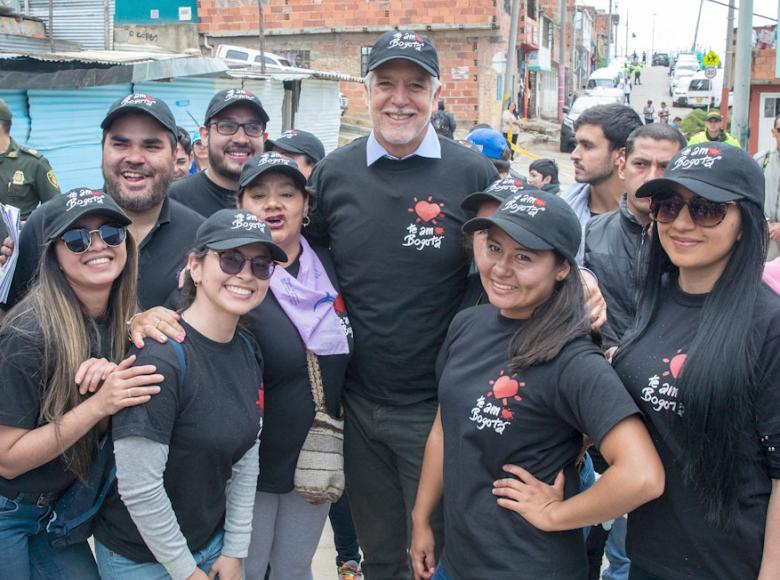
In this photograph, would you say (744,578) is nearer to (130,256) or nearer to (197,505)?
(197,505)

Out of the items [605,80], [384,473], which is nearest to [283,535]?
[384,473]

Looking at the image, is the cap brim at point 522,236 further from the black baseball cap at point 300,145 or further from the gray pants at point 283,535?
the black baseball cap at point 300,145

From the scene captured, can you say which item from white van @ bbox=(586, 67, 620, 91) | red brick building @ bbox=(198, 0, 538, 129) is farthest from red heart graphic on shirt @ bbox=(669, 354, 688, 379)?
white van @ bbox=(586, 67, 620, 91)

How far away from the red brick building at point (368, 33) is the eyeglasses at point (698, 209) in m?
25.4

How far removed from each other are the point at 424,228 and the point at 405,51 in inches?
29.9

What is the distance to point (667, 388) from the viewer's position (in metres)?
2.29

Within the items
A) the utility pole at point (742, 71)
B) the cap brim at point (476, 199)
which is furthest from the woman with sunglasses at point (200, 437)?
the utility pole at point (742, 71)

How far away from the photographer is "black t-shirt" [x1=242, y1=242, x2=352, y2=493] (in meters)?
3.08

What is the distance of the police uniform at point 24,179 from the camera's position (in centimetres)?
662

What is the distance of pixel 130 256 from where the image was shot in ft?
9.37

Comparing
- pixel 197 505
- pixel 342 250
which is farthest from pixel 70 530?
pixel 342 250

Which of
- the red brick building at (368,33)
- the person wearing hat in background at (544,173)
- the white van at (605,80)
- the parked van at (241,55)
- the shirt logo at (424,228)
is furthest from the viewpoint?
the white van at (605,80)

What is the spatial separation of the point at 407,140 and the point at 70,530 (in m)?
2.00

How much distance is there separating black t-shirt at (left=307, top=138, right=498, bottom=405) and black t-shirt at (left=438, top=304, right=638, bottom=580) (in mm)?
736
